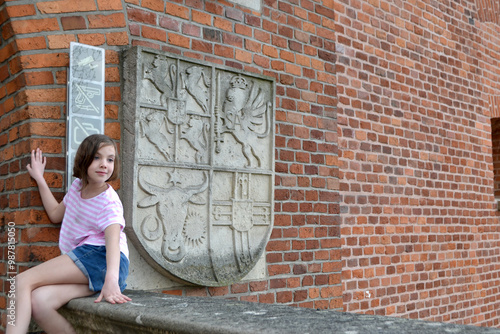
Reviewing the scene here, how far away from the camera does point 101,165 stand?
2.31 meters

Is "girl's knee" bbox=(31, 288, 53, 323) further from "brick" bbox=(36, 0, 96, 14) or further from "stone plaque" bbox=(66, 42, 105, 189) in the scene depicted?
"brick" bbox=(36, 0, 96, 14)

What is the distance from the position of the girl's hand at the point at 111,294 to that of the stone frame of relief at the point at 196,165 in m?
0.45

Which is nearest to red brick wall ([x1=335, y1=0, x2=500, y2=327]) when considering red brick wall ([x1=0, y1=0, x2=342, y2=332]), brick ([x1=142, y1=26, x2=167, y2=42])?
red brick wall ([x1=0, y1=0, x2=342, y2=332])

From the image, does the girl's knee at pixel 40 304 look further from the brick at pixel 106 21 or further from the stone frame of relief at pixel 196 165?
the brick at pixel 106 21

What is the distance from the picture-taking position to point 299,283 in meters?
3.48

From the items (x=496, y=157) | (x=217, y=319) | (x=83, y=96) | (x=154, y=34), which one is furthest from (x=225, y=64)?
(x=496, y=157)

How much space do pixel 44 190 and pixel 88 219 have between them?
0.89ft

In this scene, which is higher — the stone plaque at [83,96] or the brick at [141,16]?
the brick at [141,16]

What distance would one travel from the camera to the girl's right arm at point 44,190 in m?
2.42

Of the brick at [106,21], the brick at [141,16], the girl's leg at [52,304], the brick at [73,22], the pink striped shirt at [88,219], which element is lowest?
the girl's leg at [52,304]

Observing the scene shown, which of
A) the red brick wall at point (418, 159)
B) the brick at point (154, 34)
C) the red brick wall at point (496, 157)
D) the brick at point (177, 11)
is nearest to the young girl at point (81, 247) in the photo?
the brick at point (154, 34)

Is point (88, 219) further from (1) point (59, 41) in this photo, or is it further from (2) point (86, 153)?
(1) point (59, 41)

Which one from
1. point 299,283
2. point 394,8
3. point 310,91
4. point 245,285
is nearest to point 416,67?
point 394,8

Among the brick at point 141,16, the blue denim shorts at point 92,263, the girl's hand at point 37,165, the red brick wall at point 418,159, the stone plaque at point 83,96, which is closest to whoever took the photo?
the blue denim shorts at point 92,263
